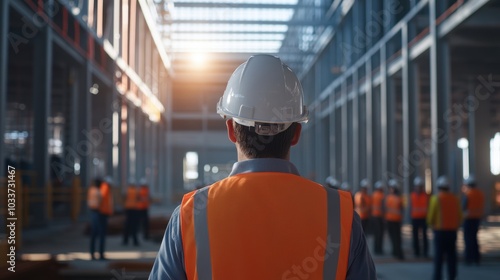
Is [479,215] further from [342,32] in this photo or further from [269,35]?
[269,35]

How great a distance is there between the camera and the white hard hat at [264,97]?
1.71m

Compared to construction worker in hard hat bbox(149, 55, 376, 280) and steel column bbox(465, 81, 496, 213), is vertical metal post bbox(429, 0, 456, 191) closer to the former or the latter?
steel column bbox(465, 81, 496, 213)

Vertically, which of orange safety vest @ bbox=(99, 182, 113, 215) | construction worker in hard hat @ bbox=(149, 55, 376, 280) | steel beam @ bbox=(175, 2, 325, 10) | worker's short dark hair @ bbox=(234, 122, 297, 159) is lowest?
orange safety vest @ bbox=(99, 182, 113, 215)

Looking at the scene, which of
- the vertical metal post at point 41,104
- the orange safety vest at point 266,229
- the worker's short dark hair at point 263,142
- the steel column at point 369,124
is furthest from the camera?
the steel column at point 369,124

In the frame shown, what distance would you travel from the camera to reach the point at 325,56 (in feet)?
101

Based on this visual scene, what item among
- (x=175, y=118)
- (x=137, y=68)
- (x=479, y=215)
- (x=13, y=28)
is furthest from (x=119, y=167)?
(x=175, y=118)

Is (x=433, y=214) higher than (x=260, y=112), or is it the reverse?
(x=260, y=112)

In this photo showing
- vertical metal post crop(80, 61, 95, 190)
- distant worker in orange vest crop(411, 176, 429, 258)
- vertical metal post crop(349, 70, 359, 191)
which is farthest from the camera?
vertical metal post crop(349, 70, 359, 191)

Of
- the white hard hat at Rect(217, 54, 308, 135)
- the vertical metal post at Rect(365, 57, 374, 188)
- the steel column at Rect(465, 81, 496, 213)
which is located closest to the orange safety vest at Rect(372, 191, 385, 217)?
the vertical metal post at Rect(365, 57, 374, 188)

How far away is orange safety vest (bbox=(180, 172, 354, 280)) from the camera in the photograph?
4.94ft

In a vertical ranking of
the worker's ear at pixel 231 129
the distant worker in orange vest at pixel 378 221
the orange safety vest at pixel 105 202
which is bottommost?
the distant worker in orange vest at pixel 378 221

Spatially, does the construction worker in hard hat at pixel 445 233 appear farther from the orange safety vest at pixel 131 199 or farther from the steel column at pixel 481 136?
the steel column at pixel 481 136

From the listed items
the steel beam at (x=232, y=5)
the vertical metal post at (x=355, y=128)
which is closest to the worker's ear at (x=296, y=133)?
the vertical metal post at (x=355, y=128)

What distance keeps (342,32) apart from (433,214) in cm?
1860
